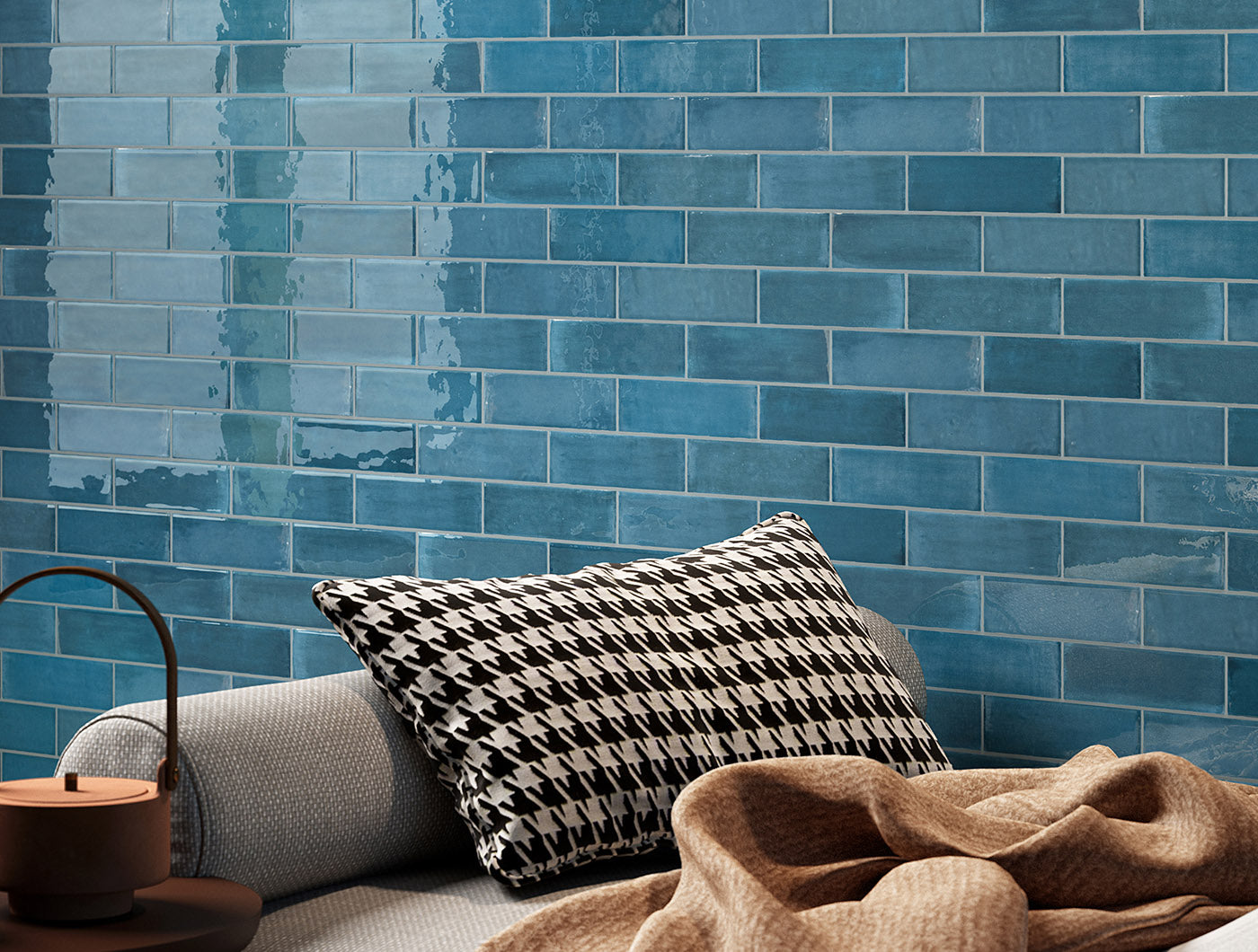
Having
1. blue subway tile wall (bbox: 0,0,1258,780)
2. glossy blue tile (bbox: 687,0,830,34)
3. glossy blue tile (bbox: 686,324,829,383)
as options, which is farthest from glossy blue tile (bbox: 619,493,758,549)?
glossy blue tile (bbox: 687,0,830,34)

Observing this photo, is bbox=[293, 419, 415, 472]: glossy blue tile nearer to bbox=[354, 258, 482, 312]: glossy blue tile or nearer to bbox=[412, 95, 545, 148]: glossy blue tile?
bbox=[354, 258, 482, 312]: glossy blue tile

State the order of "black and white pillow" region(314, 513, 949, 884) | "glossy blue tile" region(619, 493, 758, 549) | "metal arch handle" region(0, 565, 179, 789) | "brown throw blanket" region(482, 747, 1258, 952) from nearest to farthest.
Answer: "brown throw blanket" region(482, 747, 1258, 952) < "metal arch handle" region(0, 565, 179, 789) < "black and white pillow" region(314, 513, 949, 884) < "glossy blue tile" region(619, 493, 758, 549)

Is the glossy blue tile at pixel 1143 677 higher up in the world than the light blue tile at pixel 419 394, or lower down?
lower down

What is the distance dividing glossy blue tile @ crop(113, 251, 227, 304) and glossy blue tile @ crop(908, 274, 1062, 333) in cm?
142

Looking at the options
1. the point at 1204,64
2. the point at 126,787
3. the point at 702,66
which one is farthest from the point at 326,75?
the point at 126,787

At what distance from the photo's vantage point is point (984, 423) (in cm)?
232

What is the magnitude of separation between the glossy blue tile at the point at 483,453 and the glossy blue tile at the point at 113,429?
0.61 meters

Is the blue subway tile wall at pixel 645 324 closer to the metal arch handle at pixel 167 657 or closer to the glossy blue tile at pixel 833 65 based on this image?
the glossy blue tile at pixel 833 65

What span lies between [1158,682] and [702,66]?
1.35 m

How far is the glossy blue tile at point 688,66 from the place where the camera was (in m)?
2.42

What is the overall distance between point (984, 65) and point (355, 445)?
1387mm

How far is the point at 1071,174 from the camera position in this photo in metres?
2.25

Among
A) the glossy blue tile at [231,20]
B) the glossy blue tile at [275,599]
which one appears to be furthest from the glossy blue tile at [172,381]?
the glossy blue tile at [231,20]

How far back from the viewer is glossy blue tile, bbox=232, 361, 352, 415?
2.70 m
